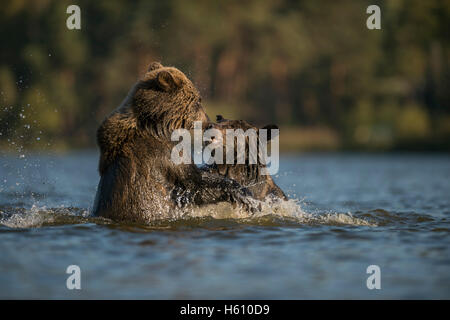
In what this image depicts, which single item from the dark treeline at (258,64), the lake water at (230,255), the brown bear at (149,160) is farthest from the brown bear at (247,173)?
the dark treeline at (258,64)

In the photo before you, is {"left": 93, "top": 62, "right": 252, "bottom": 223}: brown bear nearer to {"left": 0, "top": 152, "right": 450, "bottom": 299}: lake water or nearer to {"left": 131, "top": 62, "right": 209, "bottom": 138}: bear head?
{"left": 131, "top": 62, "right": 209, "bottom": 138}: bear head

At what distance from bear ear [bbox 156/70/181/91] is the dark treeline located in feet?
107

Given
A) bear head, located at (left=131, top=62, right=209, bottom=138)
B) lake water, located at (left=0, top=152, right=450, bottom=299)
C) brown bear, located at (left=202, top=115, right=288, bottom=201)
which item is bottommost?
lake water, located at (left=0, top=152, right=450, bottom=299)

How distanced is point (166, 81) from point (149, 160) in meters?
0.93

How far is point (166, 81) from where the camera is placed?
7.35 metres

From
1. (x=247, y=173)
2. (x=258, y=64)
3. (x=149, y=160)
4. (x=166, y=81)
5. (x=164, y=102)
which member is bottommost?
(x=247, y=173)

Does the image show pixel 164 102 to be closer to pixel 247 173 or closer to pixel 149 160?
pixel 149 160

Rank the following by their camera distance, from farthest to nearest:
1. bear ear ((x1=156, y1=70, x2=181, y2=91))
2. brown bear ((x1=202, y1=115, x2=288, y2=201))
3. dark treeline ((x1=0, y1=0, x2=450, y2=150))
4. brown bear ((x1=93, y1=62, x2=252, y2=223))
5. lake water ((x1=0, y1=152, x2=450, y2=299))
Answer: dark treeline ((x1=0, y1=0, x2=450, y2=150)) < brown bear ((x1=202, y1=115, x2=288, y2=201)) < bear ear ((x1=156, y1=70, x2=181, y2=91)) < brown bear ((x1=93, y1=62, x2=252, y2=223)) < lake water ((x1=0, y1=152, x2=450, y2=299))

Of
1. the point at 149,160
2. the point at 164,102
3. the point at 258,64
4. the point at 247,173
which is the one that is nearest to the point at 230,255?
the point at 149,160

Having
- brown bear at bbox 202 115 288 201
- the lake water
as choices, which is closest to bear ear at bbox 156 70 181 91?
brown bear at bbox 202 115 288 201

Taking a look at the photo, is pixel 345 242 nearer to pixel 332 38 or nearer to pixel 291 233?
pixel 291 233

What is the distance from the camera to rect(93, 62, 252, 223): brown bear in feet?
23.6

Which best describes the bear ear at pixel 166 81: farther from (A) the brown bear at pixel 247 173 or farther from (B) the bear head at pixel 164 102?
(A) the brown bear at pixel 247 173

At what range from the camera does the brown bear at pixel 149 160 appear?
283 inches
